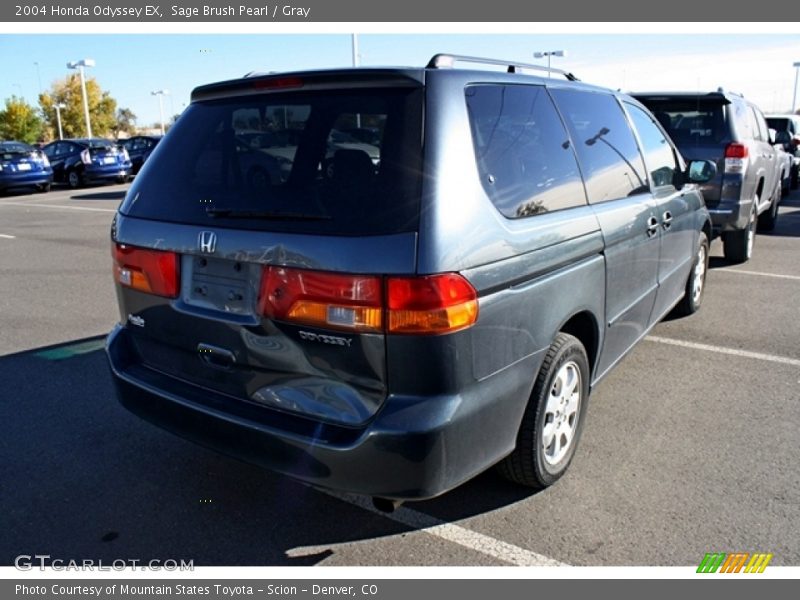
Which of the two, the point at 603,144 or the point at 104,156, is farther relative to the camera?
the point at 104,156

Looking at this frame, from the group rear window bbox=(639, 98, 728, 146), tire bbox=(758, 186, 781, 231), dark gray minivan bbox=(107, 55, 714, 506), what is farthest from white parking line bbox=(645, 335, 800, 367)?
tire bbox=(758, 186, 781, 231)

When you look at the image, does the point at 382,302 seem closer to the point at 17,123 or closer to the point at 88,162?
the point at 88,162

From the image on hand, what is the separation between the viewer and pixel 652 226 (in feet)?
13.5

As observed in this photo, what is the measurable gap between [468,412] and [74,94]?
252 feet

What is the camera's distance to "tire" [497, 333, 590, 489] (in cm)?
293

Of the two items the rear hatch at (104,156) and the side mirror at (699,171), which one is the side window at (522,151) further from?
the rear hatch at (104,156)

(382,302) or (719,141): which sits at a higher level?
(719,141)

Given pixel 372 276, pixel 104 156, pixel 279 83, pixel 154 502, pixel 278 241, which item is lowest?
pixel 154 502

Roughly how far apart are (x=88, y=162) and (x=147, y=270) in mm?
21052

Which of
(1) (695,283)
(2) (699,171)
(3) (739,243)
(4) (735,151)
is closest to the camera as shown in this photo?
(2) (699,171)

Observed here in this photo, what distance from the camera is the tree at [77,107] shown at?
6731 cm

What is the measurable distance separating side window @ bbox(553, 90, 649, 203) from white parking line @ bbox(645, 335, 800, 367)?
66.7 inches

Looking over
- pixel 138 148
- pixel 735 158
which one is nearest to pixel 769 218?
pixel 735 158

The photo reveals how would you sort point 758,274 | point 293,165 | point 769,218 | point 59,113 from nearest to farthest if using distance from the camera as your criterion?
1. point 293,165
2. point 758,274
3. point 769,218
4. point 59,113
